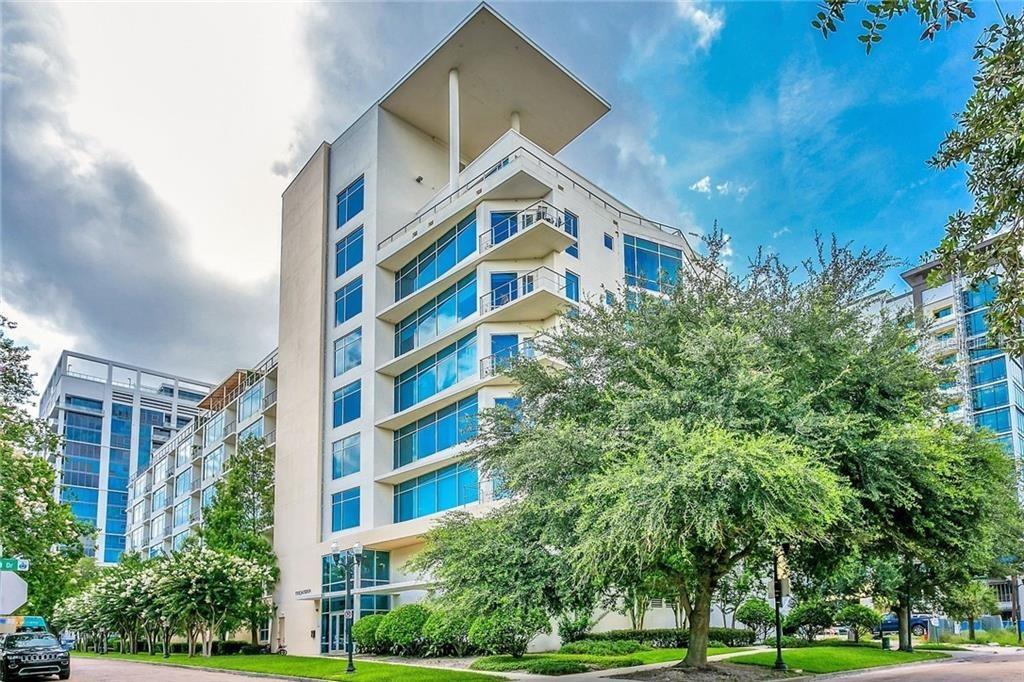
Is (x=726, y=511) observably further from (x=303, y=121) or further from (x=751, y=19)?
(x=303, y=121)

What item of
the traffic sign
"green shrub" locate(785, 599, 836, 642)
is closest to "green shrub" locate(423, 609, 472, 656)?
the traffic sign

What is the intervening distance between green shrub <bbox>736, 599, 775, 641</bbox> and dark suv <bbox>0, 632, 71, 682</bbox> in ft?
100

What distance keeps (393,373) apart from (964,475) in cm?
3166

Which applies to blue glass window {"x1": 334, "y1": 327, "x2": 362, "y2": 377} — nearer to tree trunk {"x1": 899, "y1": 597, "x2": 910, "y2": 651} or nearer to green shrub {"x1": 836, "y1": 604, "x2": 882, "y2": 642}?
green shrub {"x1": 836, "y1": 604, "x2": 882, "y2": 642}

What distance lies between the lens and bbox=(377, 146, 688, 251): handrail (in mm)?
40906

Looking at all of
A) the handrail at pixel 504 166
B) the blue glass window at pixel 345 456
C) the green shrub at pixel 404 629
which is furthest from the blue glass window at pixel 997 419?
the green shrub at pixel 404 629

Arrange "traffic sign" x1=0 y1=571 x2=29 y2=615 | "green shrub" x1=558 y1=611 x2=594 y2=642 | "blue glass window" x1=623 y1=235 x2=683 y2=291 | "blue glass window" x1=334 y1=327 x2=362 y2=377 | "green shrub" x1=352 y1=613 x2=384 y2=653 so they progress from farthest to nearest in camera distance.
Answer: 1. "blue glass window" x1=334 y1=327 x2=362 y2=377
2. "blue glass window" x1=623 y1=235 x2=683 y2=291
3. "green shrub" x1=352 y1=613 x2=384 y2=653
4. "green shrub" x1=558 y1=611 x2=594 y2=642
5. "traffic sign" x1=0 y1=571 x2=29 y2=615

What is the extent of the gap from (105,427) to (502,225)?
11560cm

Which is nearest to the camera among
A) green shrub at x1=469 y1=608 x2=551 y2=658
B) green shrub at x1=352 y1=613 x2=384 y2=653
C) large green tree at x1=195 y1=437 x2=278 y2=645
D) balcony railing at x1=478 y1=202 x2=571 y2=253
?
green shrub at x1=469 y1=608 x2=551 y2=658

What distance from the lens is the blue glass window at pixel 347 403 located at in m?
48.1

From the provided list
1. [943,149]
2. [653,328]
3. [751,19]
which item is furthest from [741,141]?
[943,149]

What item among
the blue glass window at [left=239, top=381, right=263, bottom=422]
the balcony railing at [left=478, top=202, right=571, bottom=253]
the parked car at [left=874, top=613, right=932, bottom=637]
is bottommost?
the parked car at [left=874, top=613, right=932, bottom=637]

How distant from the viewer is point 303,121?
5512cm

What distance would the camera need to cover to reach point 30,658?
28422mm
